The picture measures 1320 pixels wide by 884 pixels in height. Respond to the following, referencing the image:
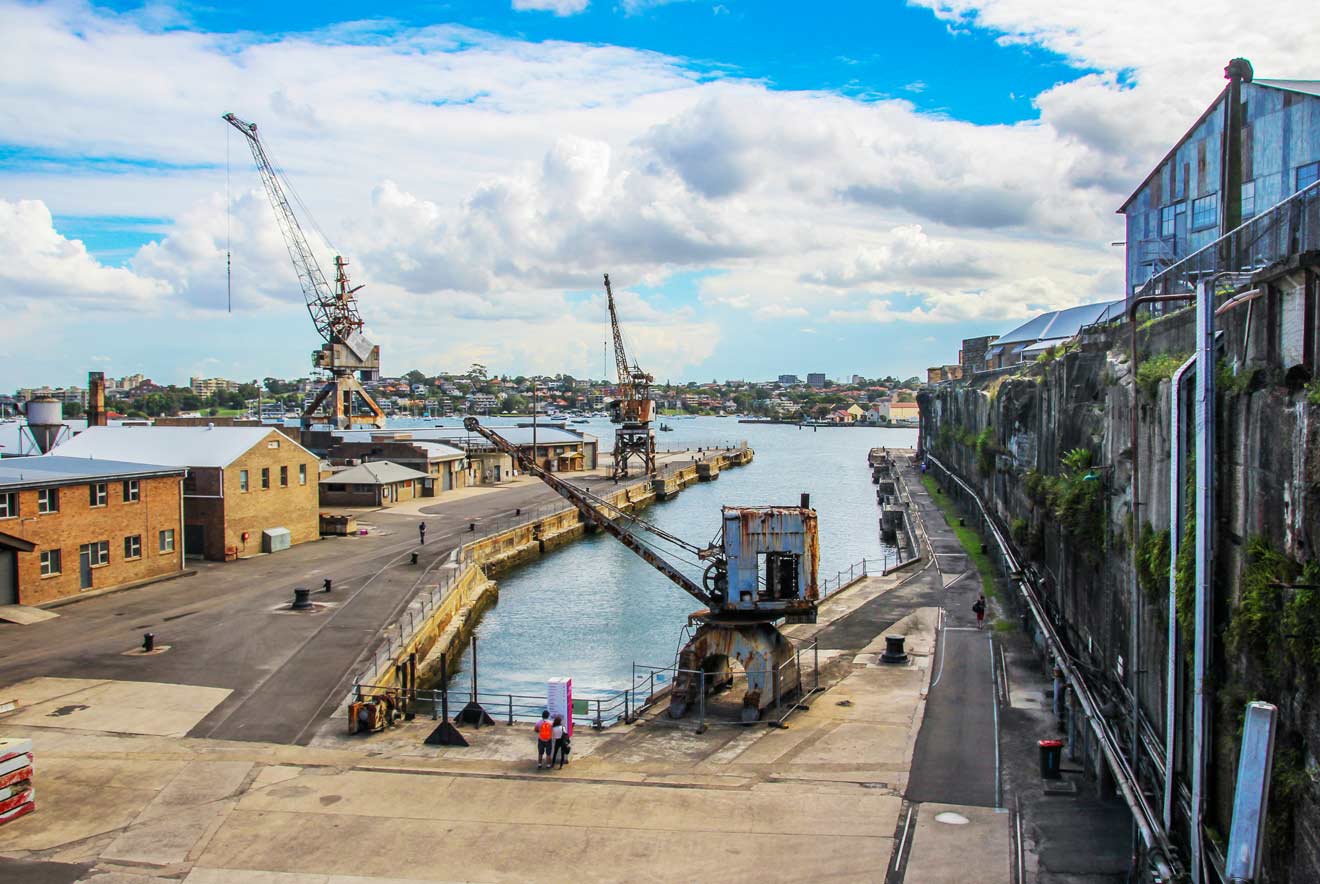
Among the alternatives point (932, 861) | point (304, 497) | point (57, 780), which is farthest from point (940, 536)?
point (57, 780)

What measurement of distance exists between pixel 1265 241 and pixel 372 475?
5771 centimetres

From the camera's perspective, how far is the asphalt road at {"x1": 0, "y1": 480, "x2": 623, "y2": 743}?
24.4 metres

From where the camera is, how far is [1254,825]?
9.33m

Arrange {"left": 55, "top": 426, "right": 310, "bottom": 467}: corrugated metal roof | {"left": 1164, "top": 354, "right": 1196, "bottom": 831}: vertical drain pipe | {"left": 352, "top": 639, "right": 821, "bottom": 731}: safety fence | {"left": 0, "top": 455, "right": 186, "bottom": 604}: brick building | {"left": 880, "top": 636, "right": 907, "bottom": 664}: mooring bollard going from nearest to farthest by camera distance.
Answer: {"left": 1164, "top": 354, "right": 1196, "bottom": 831}: vertical drain pipe < {"left": 352, "top": 639, "right": 821, "bottom": 731}: safety fence < {"left": 880, "top": 636, "right": 907, "bottom": 664}: mooring bollard < {"left": 0, "top": 455, "right": 186, "bottom": 604}: brick building < {"left": 55, "top": 426, "right": 310, "bottom": 467}: corrugated metal roof

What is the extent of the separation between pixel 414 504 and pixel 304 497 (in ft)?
60.0

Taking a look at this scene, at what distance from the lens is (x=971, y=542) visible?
51281mm

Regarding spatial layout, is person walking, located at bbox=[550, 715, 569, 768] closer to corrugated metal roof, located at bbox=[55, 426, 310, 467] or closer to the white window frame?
the white window frame

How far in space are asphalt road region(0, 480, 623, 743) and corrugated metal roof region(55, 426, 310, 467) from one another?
191 inches

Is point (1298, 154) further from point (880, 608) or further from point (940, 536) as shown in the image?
point (940, 536)

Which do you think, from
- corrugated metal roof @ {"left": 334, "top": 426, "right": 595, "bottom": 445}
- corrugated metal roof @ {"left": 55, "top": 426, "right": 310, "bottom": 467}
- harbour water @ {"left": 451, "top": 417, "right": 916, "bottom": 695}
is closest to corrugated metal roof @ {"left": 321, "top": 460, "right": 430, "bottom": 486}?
harbour water @ {"left": 451, "top": 417, "right": 916, "bottom": 695}

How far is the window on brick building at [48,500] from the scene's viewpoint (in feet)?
111

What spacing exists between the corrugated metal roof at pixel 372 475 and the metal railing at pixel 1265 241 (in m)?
54.7

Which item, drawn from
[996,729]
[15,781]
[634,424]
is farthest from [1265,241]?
[634,424]

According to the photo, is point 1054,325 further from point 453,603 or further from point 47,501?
point 47,501
